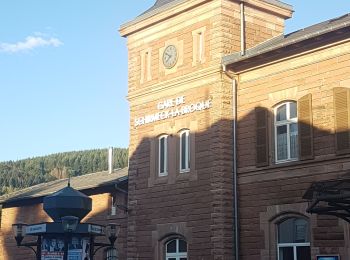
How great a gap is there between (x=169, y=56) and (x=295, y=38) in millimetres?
5534

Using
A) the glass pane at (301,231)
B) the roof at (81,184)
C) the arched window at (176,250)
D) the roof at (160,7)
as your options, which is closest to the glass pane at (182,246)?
the arched window at (176,250)

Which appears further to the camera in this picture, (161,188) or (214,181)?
(161,188)

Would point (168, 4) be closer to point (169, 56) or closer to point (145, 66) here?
point (169, 56)

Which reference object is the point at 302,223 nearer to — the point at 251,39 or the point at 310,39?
the point at 310,39

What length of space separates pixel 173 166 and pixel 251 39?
16.7 feet

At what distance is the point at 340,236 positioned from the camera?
17.2 meters

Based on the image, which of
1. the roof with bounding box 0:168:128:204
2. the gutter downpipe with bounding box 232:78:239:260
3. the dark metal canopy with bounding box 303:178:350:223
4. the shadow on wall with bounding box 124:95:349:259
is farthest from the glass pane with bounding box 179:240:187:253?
the dark metal canopy with bounding box 303:178:350:223

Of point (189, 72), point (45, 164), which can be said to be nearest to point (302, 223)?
point (189, 72)

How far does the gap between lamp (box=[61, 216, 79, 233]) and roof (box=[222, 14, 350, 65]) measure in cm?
749

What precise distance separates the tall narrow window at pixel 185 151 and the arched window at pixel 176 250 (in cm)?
243

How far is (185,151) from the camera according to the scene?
22.0 metres

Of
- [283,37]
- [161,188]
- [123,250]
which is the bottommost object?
[123,250]

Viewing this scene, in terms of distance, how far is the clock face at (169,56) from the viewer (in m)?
22.9

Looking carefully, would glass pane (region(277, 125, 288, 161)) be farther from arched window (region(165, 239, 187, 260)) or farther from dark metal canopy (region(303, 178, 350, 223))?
arched window (region(165, 239, 187, 260))
